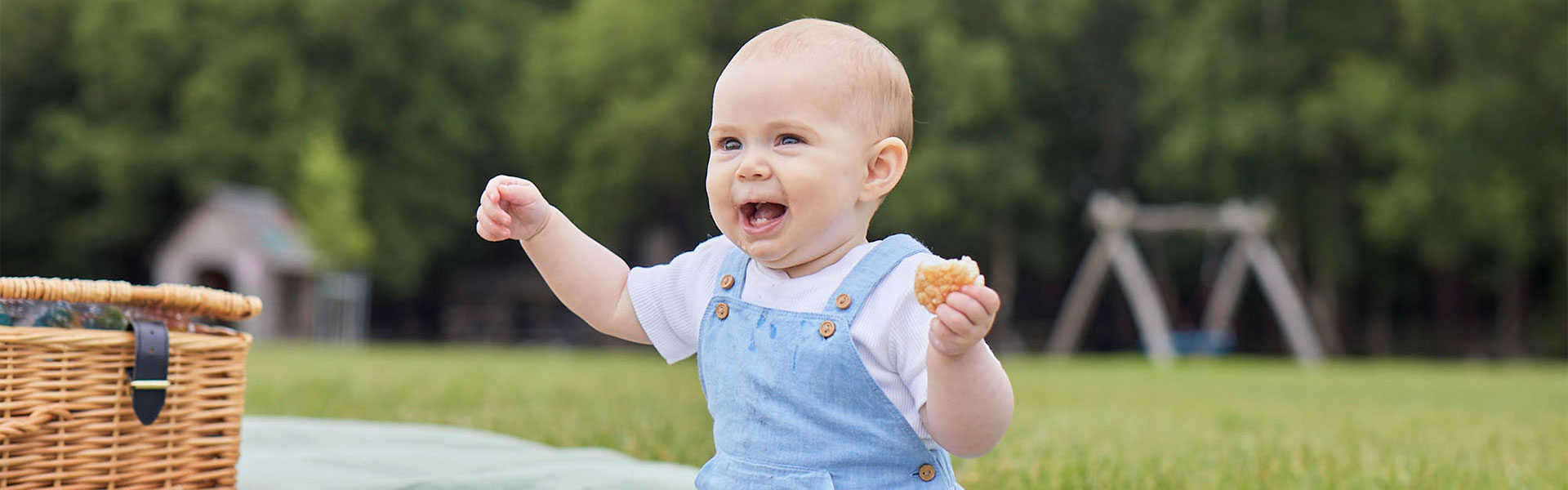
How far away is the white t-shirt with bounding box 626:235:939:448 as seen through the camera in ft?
5.66

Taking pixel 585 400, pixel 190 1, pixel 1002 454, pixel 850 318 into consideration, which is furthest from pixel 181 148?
pixel 850 318

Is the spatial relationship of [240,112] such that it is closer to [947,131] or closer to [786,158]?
[947,131]

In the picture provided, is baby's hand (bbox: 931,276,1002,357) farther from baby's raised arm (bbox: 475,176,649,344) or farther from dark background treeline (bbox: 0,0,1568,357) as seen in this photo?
dark background treeline (bbox: 0,0,1568,357)

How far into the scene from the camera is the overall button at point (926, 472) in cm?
178

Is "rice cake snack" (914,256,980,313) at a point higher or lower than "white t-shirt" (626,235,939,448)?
higher

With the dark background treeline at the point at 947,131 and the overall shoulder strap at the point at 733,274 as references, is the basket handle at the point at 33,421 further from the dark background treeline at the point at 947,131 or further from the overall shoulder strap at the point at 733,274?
the dark background treeline at the point at 947,131

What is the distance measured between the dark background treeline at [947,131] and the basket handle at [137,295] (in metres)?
16.2

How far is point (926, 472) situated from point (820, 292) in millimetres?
288

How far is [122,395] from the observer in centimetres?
226

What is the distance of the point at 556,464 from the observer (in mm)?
2699

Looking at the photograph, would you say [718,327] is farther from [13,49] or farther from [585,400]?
[13,49]

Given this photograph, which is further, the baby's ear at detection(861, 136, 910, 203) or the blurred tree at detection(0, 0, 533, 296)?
the blurred tree at detection(0, 0, 533, 296)

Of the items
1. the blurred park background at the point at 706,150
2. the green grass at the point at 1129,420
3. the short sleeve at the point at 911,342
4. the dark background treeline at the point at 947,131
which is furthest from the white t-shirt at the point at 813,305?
the dark background treeline at the point at 947,131

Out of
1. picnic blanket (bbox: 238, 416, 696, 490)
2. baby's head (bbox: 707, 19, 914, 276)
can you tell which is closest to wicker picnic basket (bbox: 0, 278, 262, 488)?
picnic blanket (bbox: 238, 416, 696, 490)
